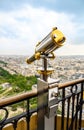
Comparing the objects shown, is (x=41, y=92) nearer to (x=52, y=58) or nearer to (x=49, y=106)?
(x=49, y=106)

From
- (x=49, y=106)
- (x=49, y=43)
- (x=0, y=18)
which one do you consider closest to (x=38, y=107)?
(x=49, y=106)

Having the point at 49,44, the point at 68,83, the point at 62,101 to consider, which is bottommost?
the point at 62,101

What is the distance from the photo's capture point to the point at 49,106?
1414 mm

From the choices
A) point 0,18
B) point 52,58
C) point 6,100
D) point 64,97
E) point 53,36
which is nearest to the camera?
point 53,36

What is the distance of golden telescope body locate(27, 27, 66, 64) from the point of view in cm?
109

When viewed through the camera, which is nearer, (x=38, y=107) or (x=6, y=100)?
(x=6, y=100)

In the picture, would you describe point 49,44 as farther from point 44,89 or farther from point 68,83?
point 68,83

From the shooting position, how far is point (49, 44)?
1.16 meters

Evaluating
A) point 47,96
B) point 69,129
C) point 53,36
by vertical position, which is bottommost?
point 69,129

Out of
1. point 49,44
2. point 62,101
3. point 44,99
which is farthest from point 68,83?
point 49,44

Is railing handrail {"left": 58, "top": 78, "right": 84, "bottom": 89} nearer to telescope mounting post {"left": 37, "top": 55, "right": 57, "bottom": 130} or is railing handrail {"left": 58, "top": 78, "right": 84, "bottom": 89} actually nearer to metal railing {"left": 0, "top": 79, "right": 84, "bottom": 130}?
metal railing {"left": 0, "top": 79, "right": 84, "bottom": 130}

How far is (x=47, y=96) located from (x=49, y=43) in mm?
418

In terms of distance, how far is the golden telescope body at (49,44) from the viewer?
109 cm

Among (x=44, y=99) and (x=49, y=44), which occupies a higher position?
(x=49, y=44)
